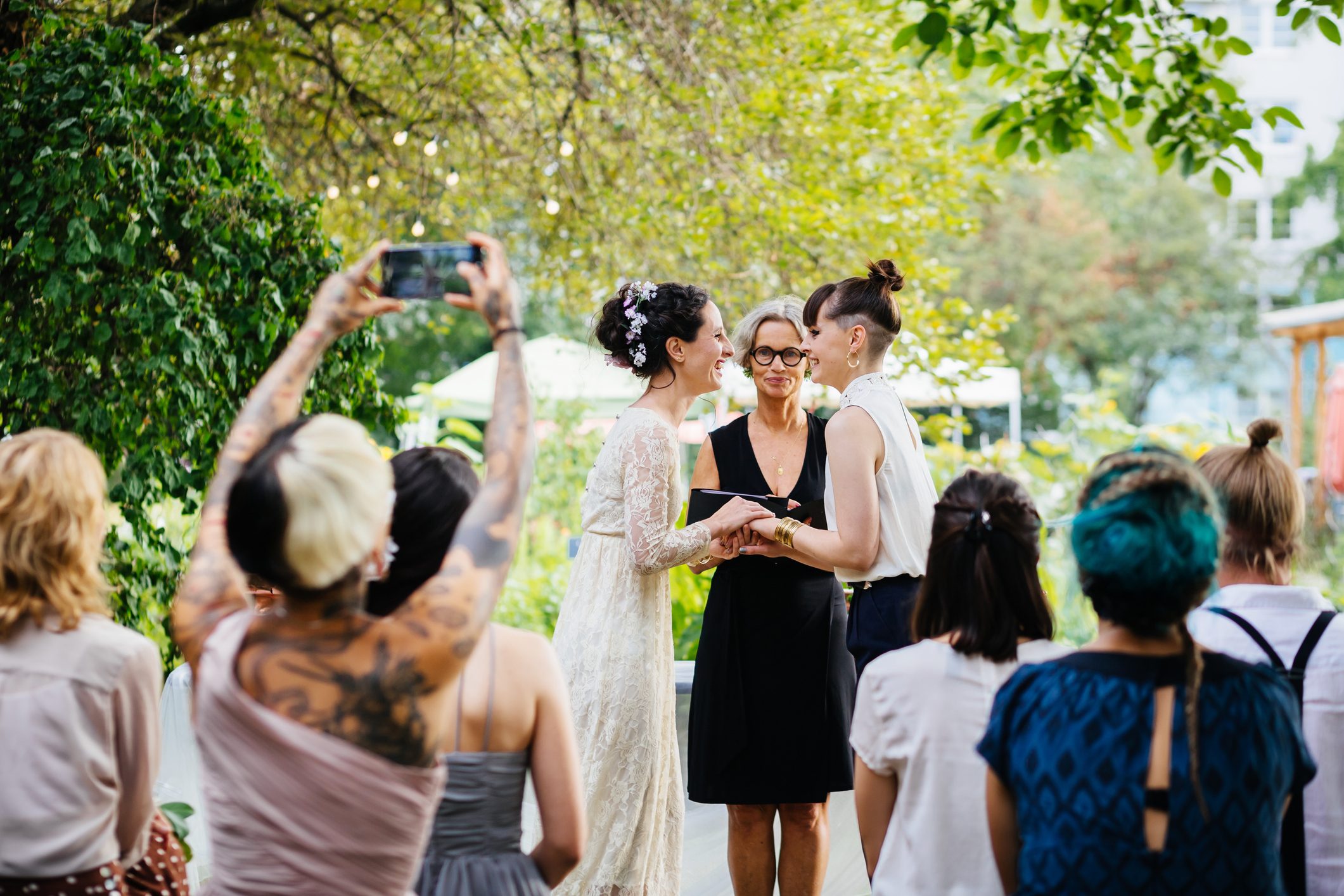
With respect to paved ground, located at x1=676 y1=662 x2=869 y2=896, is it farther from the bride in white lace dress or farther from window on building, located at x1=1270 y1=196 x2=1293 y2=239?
window on building, located at x1=1270 y1=196 x2=1293 y2=239

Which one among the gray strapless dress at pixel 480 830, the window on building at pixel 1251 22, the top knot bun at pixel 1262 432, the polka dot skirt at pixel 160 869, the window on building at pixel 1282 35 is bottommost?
the polka dot skirt at pixel 160 869

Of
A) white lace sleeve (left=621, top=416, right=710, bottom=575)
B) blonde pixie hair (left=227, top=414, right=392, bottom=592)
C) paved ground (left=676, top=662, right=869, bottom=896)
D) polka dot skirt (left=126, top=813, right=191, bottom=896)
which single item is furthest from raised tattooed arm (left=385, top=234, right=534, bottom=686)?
paved ground (left=676, top=662, right=869, bottom=896)

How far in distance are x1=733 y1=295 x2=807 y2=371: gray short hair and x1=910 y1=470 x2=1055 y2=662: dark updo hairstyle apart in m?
1.57

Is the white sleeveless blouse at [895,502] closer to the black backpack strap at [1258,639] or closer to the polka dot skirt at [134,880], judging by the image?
the black backpack strap at [1258,639]

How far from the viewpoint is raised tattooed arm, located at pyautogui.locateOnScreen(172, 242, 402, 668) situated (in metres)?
1.66

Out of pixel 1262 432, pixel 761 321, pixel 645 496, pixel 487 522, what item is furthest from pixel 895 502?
pixel 487 522

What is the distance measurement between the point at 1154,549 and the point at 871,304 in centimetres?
164

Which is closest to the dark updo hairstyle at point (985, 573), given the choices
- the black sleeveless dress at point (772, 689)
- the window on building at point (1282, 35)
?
the black sleeveless dress at point (772, 689)

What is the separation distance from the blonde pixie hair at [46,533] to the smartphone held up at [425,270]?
0.67 metres

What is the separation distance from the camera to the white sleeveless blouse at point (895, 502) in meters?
3.16

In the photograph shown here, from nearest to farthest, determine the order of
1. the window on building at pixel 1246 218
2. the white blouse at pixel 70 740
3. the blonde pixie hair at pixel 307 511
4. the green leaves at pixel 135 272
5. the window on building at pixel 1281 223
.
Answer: the blonde pixie hair at pixel 307 511 → the white blouse at pixel 70 740 → the green leaves at pixel 135 272 → the window on building at pixel 1246 218 → the window on building at pixel 1281 223

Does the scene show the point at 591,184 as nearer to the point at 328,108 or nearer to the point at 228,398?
the point at 328,108

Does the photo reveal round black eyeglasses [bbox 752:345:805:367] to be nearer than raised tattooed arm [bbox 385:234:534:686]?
No

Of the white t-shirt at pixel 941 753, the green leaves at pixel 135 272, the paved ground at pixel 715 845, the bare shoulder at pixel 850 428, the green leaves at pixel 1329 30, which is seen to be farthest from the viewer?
the paved ground at pixel 715 845
